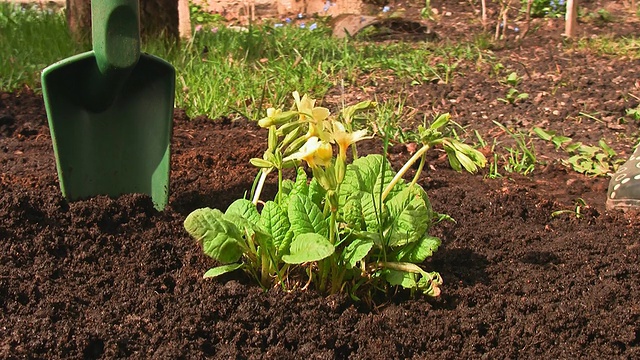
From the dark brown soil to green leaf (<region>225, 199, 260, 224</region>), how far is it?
147 mm

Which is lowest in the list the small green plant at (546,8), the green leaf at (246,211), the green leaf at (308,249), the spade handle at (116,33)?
the green leaf at (308,249)

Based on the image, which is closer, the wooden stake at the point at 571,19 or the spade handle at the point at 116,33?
the spade handle at the point at 116,33

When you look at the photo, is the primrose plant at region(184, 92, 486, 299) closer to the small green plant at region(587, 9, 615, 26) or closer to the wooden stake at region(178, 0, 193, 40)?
the wooden stake at region(178, 0, 193, 40)

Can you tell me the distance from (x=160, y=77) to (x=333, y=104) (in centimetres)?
172

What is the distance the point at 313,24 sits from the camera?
6.02 meters

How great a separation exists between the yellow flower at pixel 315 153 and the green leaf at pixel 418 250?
0.31 metres

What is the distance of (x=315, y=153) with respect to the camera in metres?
1.54

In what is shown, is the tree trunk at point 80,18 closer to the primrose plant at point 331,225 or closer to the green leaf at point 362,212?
the primrose plant at point 331,225

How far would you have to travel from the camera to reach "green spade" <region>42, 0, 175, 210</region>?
2025mm

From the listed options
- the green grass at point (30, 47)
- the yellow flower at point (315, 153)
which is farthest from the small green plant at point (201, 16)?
the yellow flower at point (315, 153)

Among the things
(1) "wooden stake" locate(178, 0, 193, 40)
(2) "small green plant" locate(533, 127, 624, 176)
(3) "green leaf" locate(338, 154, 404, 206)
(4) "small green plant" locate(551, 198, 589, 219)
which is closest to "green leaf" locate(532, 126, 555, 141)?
(2) "small green plant" locate(533, 127, 624, 176)

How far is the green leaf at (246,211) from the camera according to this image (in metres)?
1.75

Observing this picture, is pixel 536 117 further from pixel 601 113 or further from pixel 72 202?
pixel 72 202

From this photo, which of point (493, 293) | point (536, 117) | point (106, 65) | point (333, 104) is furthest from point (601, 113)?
point (106, 65)
